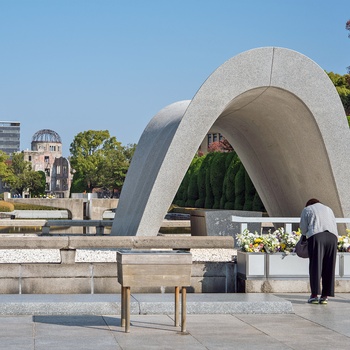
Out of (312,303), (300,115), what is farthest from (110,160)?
(312,303)

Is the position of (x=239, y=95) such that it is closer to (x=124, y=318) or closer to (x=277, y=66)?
(x=277, y=66)

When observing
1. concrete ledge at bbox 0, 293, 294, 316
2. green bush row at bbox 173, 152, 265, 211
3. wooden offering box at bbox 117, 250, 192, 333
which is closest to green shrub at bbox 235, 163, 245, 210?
green bush row at bbox 173, 152, 265, 211

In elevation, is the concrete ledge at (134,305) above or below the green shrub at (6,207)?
below

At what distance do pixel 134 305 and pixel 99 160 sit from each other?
87.3 m

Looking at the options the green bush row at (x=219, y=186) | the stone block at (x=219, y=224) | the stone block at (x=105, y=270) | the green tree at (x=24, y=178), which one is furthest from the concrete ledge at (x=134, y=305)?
the green tree at (x=24, y=178)

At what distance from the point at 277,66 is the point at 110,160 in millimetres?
78647

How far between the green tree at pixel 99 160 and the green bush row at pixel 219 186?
3056cm

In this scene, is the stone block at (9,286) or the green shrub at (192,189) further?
the green shrub at (192,189)

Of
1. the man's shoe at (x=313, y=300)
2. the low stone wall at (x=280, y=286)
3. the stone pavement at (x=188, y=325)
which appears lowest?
the stone pavement at (x=188, y=325)

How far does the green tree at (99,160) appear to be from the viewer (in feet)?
309

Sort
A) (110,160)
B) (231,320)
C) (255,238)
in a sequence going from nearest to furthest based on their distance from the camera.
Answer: (231,320) → (255,238) → (110,160)

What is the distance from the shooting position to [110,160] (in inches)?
3740

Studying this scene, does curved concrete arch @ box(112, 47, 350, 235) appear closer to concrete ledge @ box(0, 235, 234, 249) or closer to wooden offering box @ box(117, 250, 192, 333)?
concrete ledge @ box(0, 235, 234, 249)

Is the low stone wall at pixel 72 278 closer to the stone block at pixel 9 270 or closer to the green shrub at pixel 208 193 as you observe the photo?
the stone block at pixel 9 270
